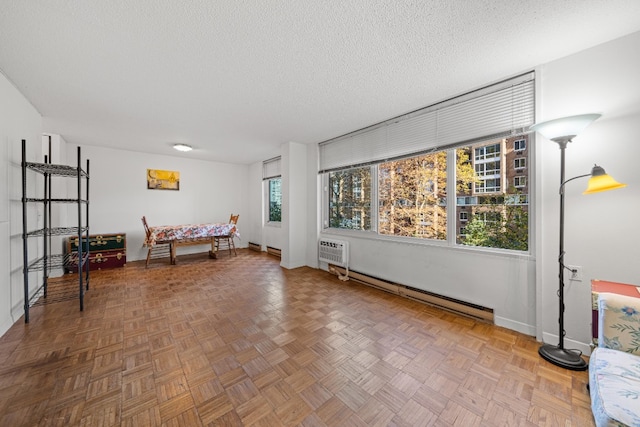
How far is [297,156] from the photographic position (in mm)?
4738

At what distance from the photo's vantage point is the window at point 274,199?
6.26 m

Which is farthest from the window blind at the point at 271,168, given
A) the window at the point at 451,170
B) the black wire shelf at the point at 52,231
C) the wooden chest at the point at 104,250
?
the black wire shelf at the point at 52,231

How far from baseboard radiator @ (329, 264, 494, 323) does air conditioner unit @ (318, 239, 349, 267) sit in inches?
10.0

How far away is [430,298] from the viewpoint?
9.59ft

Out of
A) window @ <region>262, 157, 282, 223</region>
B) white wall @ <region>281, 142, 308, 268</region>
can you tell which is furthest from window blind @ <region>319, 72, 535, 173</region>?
window @ <region>262, 157, 282, 223</region>

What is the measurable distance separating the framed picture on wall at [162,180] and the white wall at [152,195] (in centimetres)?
9

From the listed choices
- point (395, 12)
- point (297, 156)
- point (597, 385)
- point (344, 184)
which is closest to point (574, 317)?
point (597, 385)

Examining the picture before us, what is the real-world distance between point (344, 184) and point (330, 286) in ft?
6.03

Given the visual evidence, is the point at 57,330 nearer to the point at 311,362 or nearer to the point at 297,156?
the point at 311,362

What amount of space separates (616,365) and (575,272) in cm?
103

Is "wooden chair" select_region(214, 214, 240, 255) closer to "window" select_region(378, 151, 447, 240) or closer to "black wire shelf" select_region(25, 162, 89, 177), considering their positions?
"black wire shelf" select_region(25, 162, 89, 177)

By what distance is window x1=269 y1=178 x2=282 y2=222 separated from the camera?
626 centimetres

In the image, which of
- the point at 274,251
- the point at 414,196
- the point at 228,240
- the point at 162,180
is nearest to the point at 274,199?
the point at 274,251

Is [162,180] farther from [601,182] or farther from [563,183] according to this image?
[601,182]
